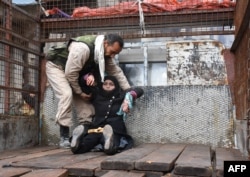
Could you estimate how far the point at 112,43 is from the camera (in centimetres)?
356

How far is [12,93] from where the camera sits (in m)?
3.87

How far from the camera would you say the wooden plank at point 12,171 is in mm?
2266

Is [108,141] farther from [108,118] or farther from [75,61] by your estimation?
[75,61]

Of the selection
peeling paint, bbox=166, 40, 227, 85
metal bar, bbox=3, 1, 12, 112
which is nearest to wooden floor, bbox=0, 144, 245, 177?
metal bar, bbox=3, 1, 12, 112

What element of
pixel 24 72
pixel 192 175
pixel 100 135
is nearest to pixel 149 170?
pixel 192 175

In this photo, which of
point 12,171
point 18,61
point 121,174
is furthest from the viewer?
point 18,61

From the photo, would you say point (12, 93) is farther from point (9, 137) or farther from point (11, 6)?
point (11, 6)

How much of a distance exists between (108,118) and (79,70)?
0.58 m

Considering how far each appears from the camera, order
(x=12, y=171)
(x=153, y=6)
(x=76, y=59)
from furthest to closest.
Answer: (x=153, y=6), (x=76, y=59), (x=12, y=171)

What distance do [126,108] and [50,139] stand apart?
4.20 ft

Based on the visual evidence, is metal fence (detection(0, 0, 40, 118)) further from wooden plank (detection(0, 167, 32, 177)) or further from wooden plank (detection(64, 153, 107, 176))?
wooden plank (detection(64, 153, 107, 176))

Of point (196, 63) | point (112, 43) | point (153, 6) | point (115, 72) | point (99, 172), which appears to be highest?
point (153, 6)

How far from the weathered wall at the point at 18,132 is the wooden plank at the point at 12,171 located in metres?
1.16

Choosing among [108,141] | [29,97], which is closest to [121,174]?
[108,141]
